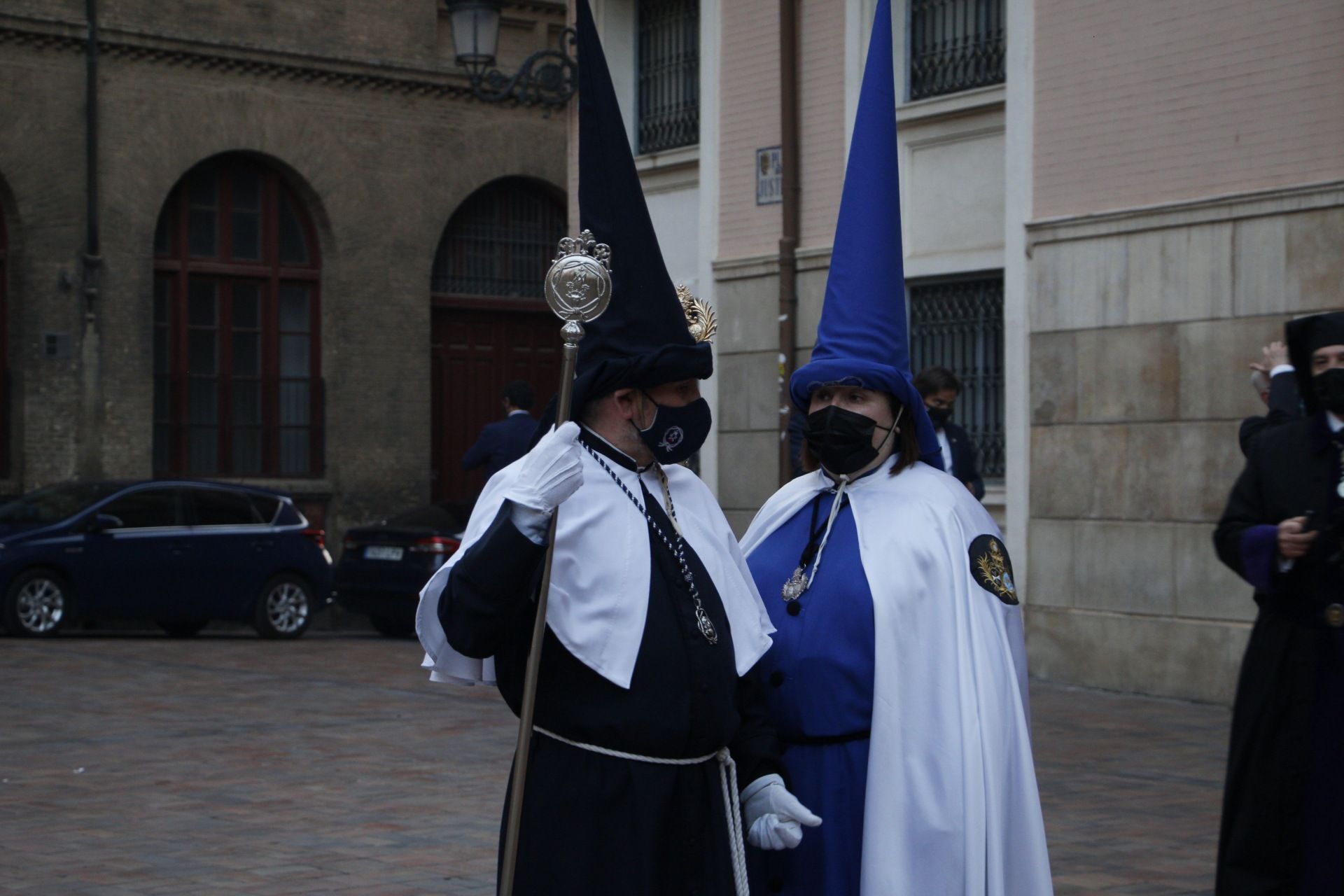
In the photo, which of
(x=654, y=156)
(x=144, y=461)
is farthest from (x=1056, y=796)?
(x=144, y=461)

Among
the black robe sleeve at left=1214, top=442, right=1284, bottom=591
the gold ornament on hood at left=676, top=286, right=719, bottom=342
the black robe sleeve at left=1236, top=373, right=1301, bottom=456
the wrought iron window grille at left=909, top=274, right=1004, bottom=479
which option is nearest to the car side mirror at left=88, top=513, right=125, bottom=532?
the wrought iron window grille at left=909, top=274, right=1004, bottom=479

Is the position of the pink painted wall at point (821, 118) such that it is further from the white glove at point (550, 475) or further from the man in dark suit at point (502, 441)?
the white glove at point (550, 475)

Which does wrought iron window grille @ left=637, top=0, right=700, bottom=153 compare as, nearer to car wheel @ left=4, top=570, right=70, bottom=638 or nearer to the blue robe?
car wheel @ left=4, top=570, right=70, bottom=638

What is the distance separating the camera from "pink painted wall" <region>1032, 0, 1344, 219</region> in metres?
11.7

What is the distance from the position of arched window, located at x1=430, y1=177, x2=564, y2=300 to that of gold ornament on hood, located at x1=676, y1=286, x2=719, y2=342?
833 inches

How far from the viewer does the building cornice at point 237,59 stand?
72.4 ft

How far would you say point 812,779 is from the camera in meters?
4.48

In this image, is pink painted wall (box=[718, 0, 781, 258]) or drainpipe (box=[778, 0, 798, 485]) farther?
pink painted wall (box=[718, 0, 781, 258])

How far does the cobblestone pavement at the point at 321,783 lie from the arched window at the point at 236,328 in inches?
380

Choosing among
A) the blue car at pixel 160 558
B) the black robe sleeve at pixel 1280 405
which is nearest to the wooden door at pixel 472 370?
the blue car at pixel 160 558

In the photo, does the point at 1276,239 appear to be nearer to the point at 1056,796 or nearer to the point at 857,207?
the point at 1056,796

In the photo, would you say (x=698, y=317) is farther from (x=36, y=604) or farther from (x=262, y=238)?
(x=262, y=238)

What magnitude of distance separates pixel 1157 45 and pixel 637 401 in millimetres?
9570

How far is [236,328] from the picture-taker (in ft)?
80.0
